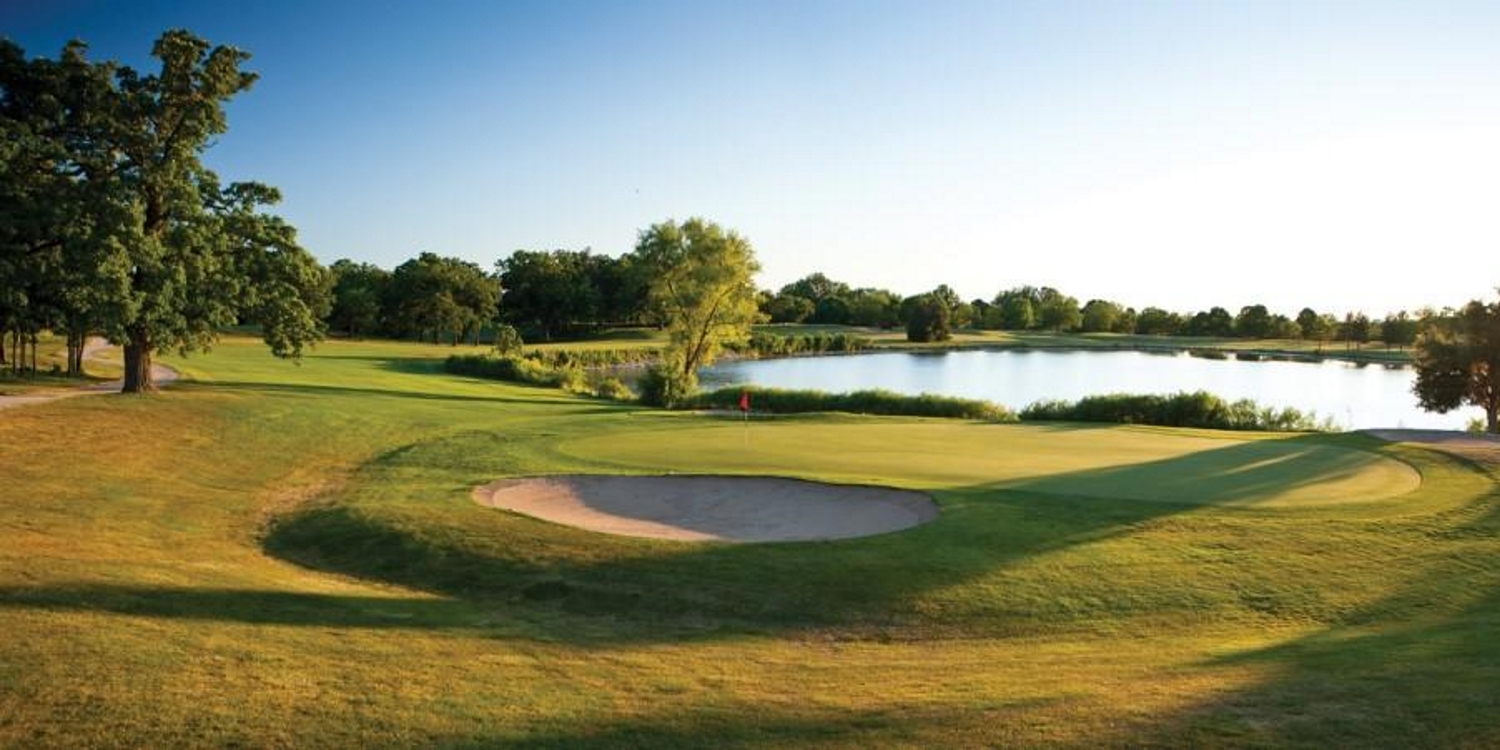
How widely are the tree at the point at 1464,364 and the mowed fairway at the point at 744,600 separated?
24.2m

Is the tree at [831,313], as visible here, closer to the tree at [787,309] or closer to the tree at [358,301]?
the tree at [787,309]

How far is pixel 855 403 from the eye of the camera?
147 feet

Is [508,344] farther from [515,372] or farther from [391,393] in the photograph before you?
[391,393]

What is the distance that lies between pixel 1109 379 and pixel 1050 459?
66630mm

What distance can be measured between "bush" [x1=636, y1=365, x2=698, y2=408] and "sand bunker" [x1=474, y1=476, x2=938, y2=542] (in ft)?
83.4

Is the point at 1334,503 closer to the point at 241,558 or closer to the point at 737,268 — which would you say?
the point at 241,558

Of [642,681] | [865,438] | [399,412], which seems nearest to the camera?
[642,681]

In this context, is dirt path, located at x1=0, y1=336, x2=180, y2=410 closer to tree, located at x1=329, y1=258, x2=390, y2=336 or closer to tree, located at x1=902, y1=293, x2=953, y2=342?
tree, located at x1=329, y1=258, x2=390, y2=336

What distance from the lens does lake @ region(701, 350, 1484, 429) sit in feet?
210

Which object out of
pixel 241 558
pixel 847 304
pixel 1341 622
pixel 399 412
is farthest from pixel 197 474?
pixel 847 304

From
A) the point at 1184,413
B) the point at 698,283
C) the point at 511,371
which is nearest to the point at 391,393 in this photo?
the point at 698,283

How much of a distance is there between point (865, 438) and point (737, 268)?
3072 cm

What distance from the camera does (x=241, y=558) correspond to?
14555 mm

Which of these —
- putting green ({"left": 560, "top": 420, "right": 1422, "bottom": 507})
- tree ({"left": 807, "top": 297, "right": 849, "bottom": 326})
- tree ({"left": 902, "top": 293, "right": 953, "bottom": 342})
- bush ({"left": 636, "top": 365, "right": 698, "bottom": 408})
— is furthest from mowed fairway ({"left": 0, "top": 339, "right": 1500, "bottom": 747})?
tree ({"left": 807, "top": 297, "right": 849, "bottom": 326})
